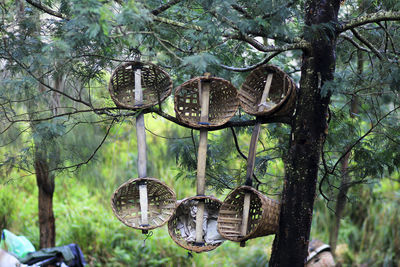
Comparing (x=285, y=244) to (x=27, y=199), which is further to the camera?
(x=27, y=199)

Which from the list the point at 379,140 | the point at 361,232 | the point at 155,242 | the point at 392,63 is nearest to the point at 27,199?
the point at 155,242

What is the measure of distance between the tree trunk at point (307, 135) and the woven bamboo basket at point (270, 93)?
6cm

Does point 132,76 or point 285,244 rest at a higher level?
point 132,76

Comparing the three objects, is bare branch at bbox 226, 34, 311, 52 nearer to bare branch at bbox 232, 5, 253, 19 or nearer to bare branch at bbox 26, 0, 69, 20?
bare branch at bbox 232, 5, 253, 19

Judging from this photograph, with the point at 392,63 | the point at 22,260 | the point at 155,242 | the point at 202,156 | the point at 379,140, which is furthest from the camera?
the point at 155,242

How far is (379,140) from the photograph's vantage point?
262 cm

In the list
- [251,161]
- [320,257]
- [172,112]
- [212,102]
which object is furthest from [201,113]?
[320,257]

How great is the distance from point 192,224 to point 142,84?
0.74 m

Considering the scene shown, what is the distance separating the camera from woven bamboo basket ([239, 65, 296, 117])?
2.06 meters

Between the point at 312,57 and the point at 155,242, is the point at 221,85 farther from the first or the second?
the point at 155,242

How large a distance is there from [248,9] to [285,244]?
114 cm

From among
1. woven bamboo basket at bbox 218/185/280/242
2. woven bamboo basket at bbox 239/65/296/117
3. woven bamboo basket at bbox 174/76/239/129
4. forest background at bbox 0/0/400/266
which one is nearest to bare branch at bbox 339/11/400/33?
forest background at bbox 0/0/400/266

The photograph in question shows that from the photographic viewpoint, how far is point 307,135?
2049 mm

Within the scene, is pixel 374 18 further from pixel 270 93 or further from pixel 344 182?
pixel 344 182
